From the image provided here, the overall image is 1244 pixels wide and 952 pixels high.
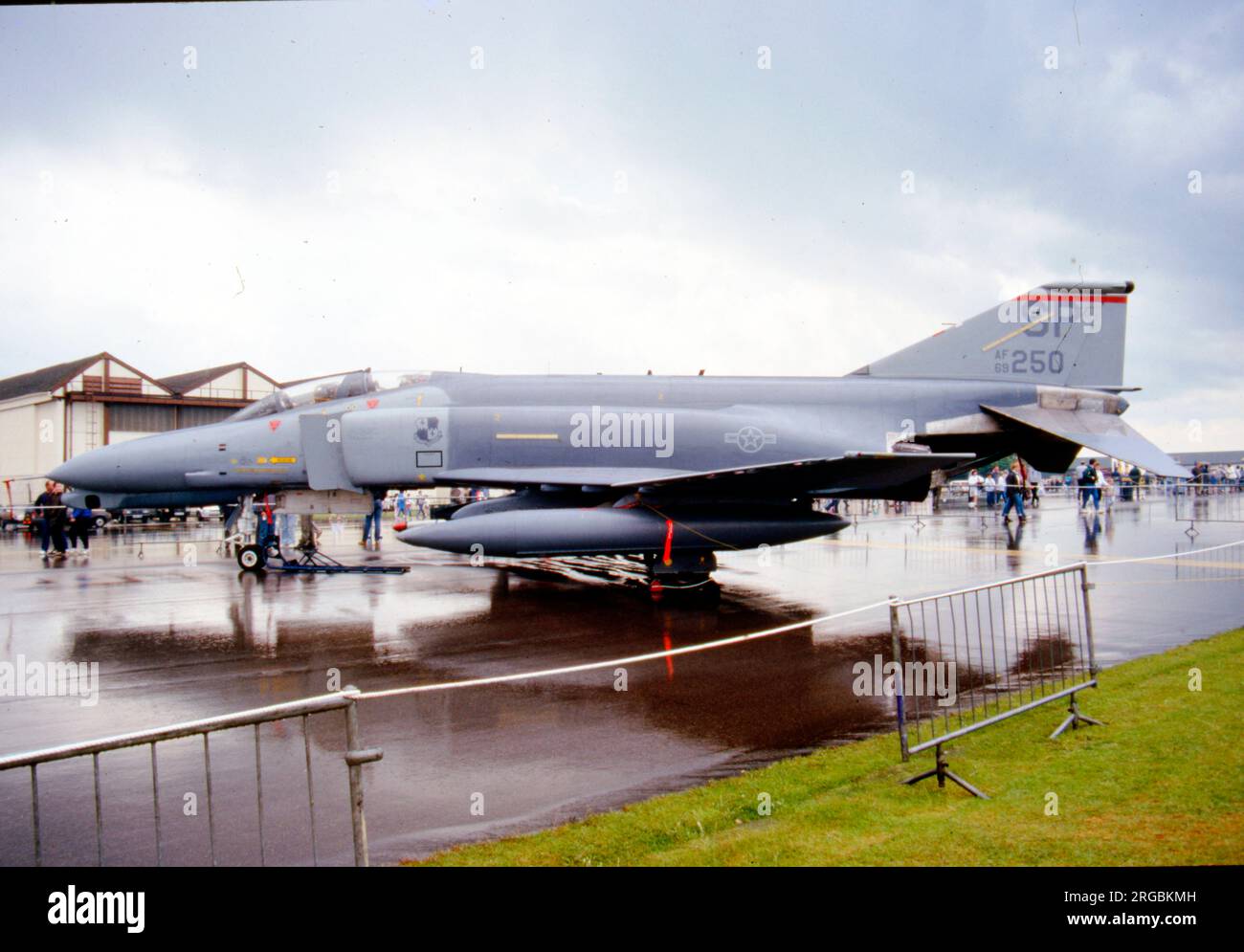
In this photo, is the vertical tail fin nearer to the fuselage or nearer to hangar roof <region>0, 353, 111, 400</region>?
the fuselage

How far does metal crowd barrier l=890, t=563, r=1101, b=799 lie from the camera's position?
441 cm

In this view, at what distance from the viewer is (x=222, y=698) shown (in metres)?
5.77

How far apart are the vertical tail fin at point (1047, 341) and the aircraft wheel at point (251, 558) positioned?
39.2ft

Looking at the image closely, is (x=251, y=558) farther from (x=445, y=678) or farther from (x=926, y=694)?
(x=926, y=694)

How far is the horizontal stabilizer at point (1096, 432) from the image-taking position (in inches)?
396

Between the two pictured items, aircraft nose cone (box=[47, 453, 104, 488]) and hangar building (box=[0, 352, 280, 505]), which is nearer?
aircraft nose cone (box=[47, 453, 104, 488])

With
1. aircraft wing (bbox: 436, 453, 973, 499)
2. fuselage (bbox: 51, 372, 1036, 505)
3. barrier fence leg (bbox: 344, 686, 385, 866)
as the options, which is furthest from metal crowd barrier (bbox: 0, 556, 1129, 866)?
fuselage (bbox: 51, 372, 1036, 505)

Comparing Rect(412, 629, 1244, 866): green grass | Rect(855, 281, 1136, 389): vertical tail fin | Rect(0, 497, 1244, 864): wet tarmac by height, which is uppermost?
Rect(855, 281, 1136, 389): vertical tail fin

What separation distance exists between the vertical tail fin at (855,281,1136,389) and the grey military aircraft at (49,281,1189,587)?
3 centimetres

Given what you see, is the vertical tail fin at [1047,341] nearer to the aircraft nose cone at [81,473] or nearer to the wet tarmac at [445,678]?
the wet tarmac at [445,678]

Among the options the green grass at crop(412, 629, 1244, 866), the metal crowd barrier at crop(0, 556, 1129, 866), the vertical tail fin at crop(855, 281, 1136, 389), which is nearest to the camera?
the metal crowd barrier at crop(0, 556, 1129, 866)
